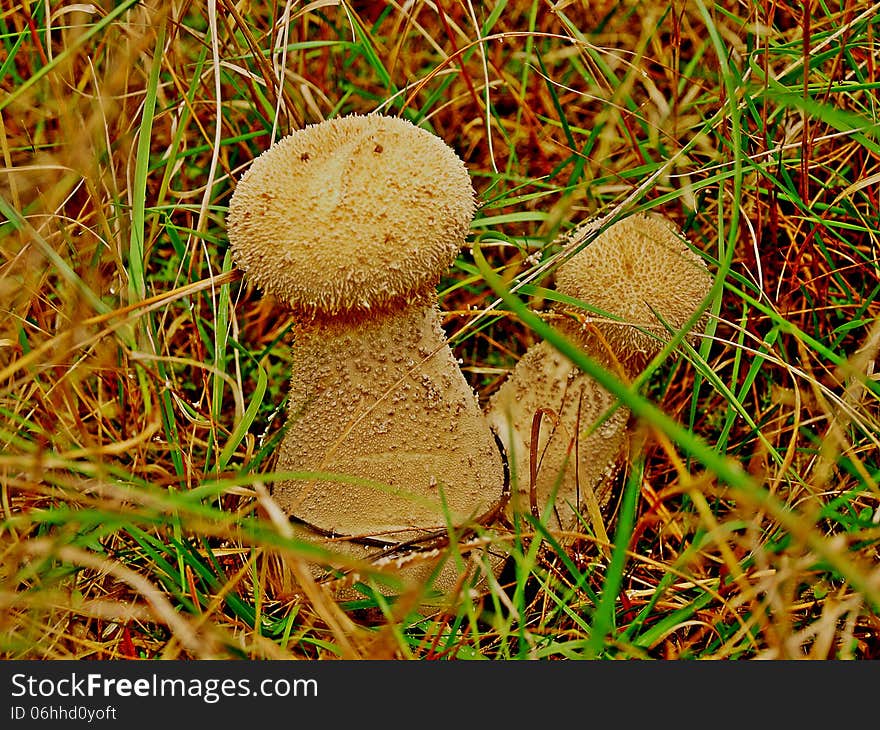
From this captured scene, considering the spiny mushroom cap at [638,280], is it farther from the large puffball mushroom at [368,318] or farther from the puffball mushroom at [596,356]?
the large puffball mushroom at [368,318]

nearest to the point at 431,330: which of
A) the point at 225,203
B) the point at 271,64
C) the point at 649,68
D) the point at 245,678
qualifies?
the point at 245,678

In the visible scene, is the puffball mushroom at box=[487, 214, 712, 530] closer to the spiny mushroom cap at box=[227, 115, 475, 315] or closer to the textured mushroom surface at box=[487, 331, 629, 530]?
the textured mushroom surface at box=[487, 331, 629, 530]

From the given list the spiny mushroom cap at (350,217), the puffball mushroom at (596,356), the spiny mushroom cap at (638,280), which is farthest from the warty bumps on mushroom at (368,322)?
the spiny mushroom cap at (638,280)

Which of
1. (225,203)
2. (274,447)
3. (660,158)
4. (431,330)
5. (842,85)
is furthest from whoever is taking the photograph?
(225,203)

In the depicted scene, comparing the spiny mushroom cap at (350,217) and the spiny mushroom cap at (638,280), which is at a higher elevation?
the spiny mushroom cap at (350,217)

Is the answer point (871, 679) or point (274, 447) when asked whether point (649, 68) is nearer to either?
point (274, 447)

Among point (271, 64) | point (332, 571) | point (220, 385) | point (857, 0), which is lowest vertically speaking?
point (332, 571)
